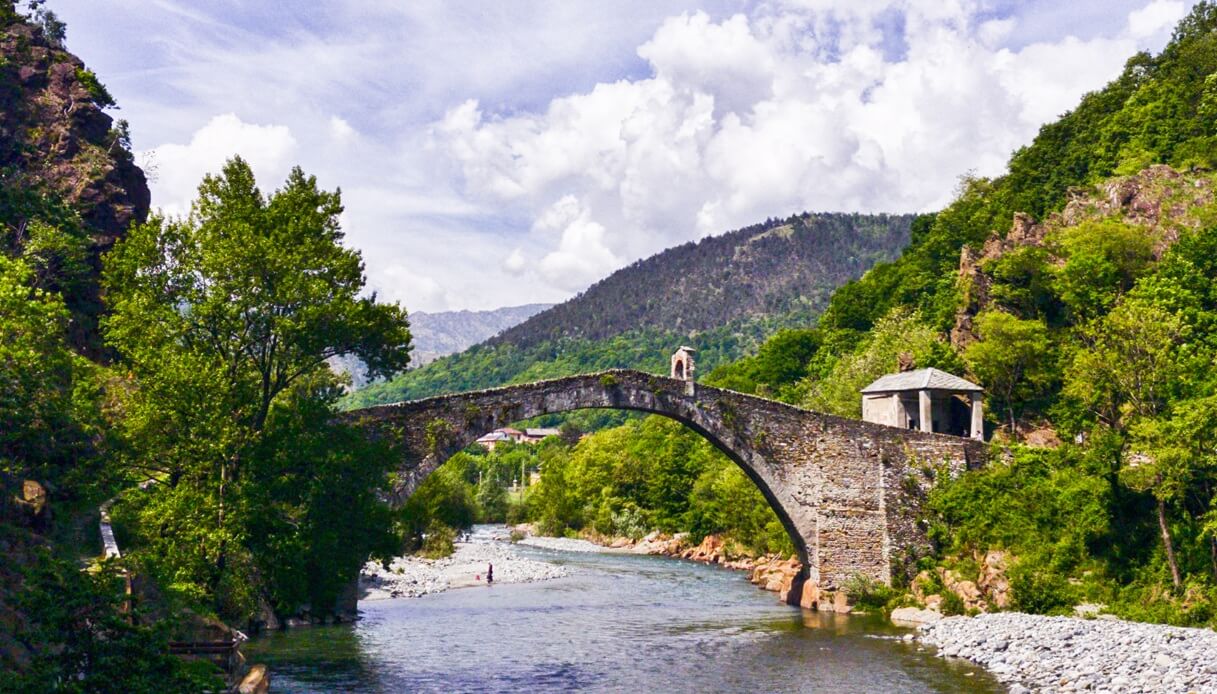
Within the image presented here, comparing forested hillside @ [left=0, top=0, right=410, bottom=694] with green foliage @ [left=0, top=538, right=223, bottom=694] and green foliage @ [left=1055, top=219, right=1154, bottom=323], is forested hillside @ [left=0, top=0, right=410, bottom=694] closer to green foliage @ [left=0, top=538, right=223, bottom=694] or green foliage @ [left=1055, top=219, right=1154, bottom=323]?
green foliage @ [left=0, top=538, right=223, bottom=694]

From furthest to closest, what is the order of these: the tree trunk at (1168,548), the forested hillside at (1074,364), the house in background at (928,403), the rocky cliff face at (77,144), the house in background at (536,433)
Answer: the house in background at (536,433) → the house in background at (928,403) → the rocky cliff face at (77,144) → the forested hillside at (1074,364) → the tree trunk at (1168,548)

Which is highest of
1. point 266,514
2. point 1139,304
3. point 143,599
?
point 1139,304

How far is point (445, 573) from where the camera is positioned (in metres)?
49.8

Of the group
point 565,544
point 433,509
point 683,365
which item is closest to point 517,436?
point 565,544

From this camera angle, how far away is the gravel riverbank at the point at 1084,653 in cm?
2131

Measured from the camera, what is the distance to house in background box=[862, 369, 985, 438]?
37.5 m

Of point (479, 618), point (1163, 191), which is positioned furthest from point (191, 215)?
point (1163, 191)

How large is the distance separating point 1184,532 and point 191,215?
28.6 meters

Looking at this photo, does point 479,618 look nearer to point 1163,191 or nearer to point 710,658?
point 710,658

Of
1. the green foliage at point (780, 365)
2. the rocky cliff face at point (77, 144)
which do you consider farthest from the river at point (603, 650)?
the green foliage at point (780, 365)

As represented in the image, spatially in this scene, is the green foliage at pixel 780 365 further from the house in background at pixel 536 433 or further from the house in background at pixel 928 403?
the house in background at pixel 536 433

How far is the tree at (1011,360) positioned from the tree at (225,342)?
898 inches

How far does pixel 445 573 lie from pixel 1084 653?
106 ft

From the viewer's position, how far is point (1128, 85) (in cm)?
6481
